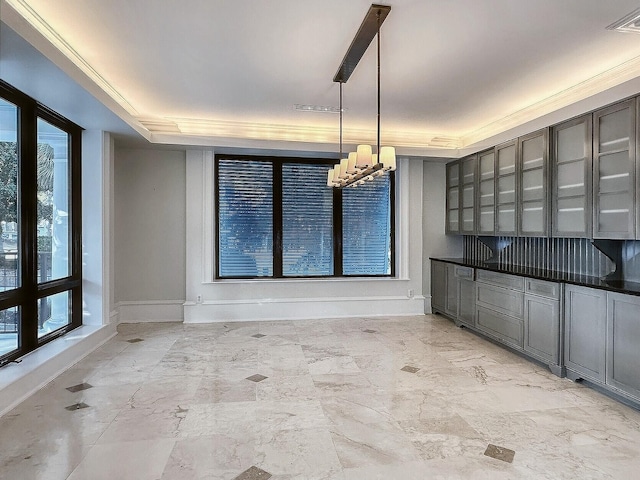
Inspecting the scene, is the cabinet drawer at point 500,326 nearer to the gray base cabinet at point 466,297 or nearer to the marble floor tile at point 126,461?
the gray base cabinet at point 466,297

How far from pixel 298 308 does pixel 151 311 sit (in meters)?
2.13

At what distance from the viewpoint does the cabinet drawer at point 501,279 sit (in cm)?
403

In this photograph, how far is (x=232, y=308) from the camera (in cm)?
553

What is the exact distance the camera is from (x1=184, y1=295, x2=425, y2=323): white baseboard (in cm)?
547

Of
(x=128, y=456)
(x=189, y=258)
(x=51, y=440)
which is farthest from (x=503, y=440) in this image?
(x=189, y=258)

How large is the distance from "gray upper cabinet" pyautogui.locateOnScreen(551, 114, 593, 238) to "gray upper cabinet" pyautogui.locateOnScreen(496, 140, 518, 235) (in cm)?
61

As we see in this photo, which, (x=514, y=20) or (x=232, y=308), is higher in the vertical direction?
(x=514, y=20)

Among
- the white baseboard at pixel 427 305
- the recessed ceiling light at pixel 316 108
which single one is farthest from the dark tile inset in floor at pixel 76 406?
the white baseboard at pixel 427 305

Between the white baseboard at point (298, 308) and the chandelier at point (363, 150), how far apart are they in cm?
227

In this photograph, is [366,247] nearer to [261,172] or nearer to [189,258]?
[261,172]

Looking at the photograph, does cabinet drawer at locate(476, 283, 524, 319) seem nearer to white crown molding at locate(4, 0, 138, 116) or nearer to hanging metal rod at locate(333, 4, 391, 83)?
hanging metal rod at locate(333, 4, 391, 83)

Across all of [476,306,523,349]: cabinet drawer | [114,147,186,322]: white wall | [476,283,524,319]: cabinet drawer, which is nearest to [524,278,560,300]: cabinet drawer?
[476,283,524,319]: cabinet drawer

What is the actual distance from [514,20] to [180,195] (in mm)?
4540

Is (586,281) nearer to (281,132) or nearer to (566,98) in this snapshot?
(566,98)
